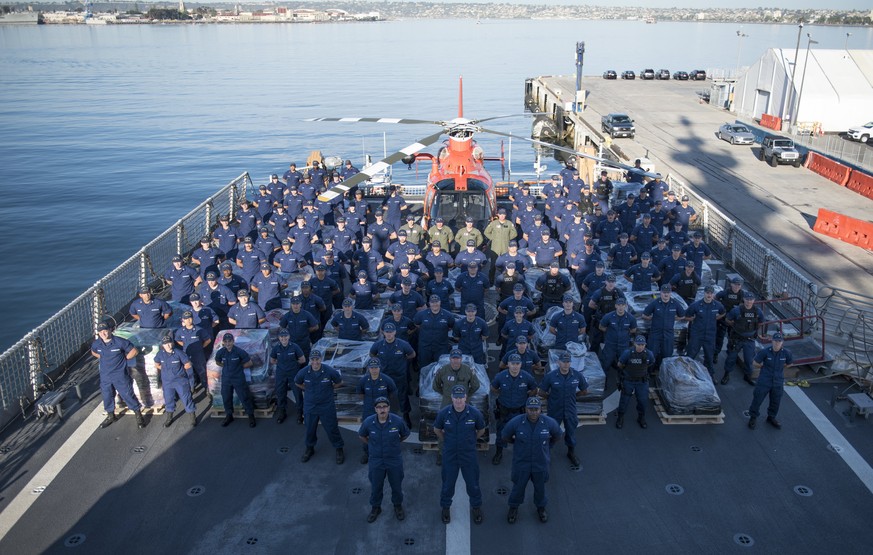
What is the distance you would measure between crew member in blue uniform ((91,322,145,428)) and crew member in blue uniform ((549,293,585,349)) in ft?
20.4

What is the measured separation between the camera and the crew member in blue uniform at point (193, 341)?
32.1ft

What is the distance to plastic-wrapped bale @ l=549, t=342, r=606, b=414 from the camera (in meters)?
9.23

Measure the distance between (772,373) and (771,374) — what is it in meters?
0.02

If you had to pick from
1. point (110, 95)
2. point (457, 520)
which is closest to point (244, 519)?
point (457, 520)

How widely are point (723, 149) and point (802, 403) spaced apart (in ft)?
85.3

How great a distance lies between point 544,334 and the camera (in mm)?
10523

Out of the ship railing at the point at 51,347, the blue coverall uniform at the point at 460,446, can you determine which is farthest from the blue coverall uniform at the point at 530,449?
the ship railing at the point at 51,347

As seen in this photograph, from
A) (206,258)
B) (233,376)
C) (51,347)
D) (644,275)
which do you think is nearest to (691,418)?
(644,275)

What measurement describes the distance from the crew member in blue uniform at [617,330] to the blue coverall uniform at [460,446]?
11.1 feet

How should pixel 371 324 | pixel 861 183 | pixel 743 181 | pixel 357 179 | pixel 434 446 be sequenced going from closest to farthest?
pixel 434 446
pixel 371 324
pixel 357 179
pixel 861 183
pixel 743 181

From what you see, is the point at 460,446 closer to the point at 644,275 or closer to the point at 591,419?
the point at 591,419

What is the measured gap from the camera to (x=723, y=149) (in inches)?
1296

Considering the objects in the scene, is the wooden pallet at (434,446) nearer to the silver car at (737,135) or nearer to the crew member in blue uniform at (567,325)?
the crew member in blue uniform at (567,325)

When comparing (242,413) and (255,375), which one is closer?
(255,375)
